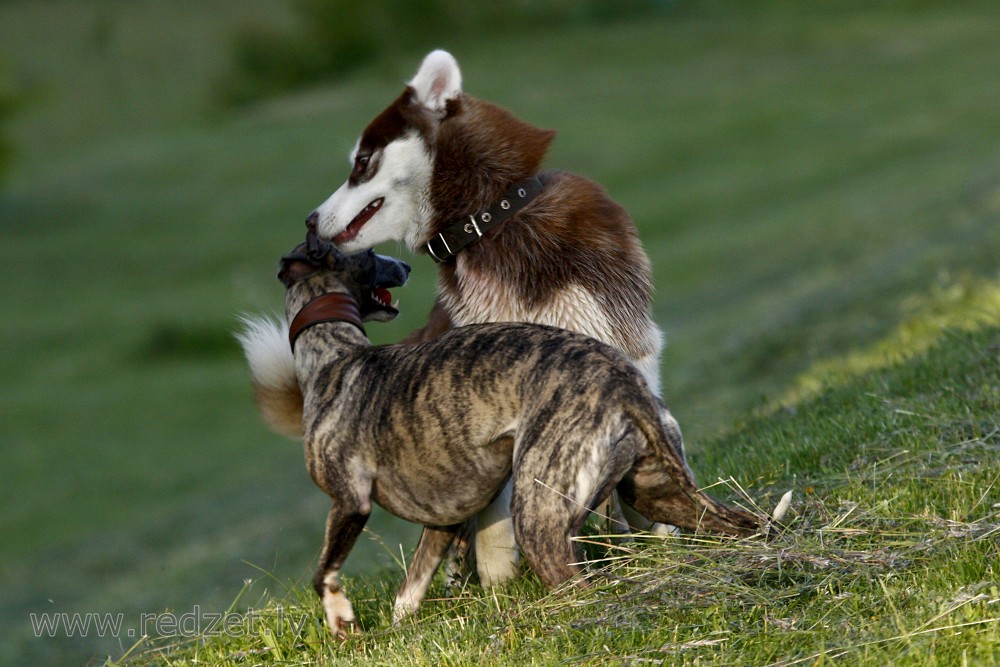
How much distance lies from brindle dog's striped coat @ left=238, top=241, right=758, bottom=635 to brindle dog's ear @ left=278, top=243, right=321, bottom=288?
30cm

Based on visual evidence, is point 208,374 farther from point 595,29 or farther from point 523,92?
point 595,29

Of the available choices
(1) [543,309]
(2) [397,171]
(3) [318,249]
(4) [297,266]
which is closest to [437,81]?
(2) [397,171]

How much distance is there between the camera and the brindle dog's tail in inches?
176

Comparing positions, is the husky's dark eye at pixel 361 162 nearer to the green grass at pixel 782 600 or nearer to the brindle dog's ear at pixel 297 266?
the brindle dog's ear at pixel 297 266

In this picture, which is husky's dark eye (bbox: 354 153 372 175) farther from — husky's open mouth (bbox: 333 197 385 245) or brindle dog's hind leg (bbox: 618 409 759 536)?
brindle dog's hind leg (bbox: 618 409 759 536)

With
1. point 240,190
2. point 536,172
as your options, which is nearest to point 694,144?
point 240,190

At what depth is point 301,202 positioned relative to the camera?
42.8 m

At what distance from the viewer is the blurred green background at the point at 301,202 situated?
1514 cm

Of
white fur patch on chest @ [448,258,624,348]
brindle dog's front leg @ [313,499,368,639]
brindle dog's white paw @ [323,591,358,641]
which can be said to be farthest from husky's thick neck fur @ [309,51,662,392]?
brindle dog's white paw @ [323,591,358,641]

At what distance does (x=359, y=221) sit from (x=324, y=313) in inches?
19.1

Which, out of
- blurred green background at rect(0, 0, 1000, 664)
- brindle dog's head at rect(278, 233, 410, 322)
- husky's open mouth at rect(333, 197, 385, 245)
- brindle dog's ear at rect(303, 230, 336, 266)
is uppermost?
husky's open mouth at rect(333, 197, 385, 245)

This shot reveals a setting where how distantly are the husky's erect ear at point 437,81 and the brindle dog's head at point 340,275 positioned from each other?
74cm

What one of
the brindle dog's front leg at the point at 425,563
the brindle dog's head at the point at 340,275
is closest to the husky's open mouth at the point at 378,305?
the brindle dog's head at the point at 340,275

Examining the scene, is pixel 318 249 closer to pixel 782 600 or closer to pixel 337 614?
pixel 337 614
